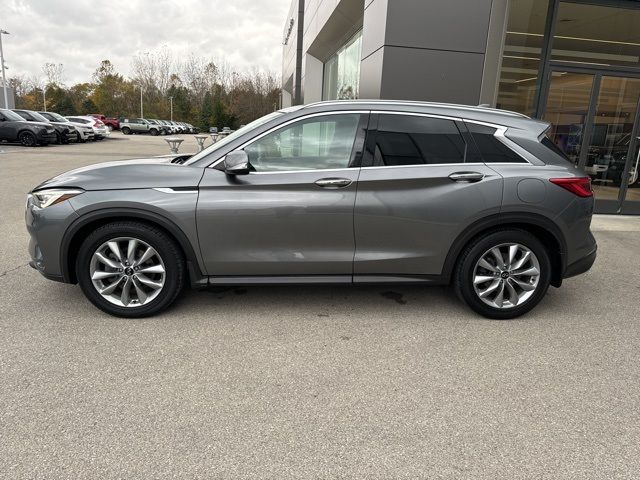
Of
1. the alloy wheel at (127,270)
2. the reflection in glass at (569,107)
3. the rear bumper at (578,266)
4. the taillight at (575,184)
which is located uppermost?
the reflection in glass at (569,107)

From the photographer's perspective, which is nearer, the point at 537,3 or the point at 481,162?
the point at 481,162

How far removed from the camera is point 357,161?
3.77 metres

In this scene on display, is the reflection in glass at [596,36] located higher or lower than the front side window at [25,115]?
higher

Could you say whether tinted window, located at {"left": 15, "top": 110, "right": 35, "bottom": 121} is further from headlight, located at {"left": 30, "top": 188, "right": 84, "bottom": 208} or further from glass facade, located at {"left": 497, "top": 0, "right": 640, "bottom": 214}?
headlight, located at {"left": 30, "top": 188, "right": 84, "bottom": 208}

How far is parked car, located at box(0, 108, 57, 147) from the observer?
22141 mm

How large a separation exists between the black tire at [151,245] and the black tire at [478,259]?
91.9 inches

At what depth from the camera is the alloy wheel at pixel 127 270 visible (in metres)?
3.70

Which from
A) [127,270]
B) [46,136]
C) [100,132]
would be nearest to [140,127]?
[100,132]

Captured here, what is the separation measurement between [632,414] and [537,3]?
26.8 ft

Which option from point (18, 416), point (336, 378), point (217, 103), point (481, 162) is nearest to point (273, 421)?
point (336, 378)

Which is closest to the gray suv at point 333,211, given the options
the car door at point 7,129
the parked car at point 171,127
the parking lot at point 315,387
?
the parking lot at point 315,387

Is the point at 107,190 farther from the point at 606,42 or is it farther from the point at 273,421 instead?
the point at 606,42

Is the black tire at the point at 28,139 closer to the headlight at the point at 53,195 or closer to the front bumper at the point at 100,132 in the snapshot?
the front bumper at the point at 100,132

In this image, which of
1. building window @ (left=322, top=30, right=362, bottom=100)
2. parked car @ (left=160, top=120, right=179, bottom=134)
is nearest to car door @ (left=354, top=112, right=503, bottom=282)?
building window @ (left=322, top=30, right=362, bottom=100)
